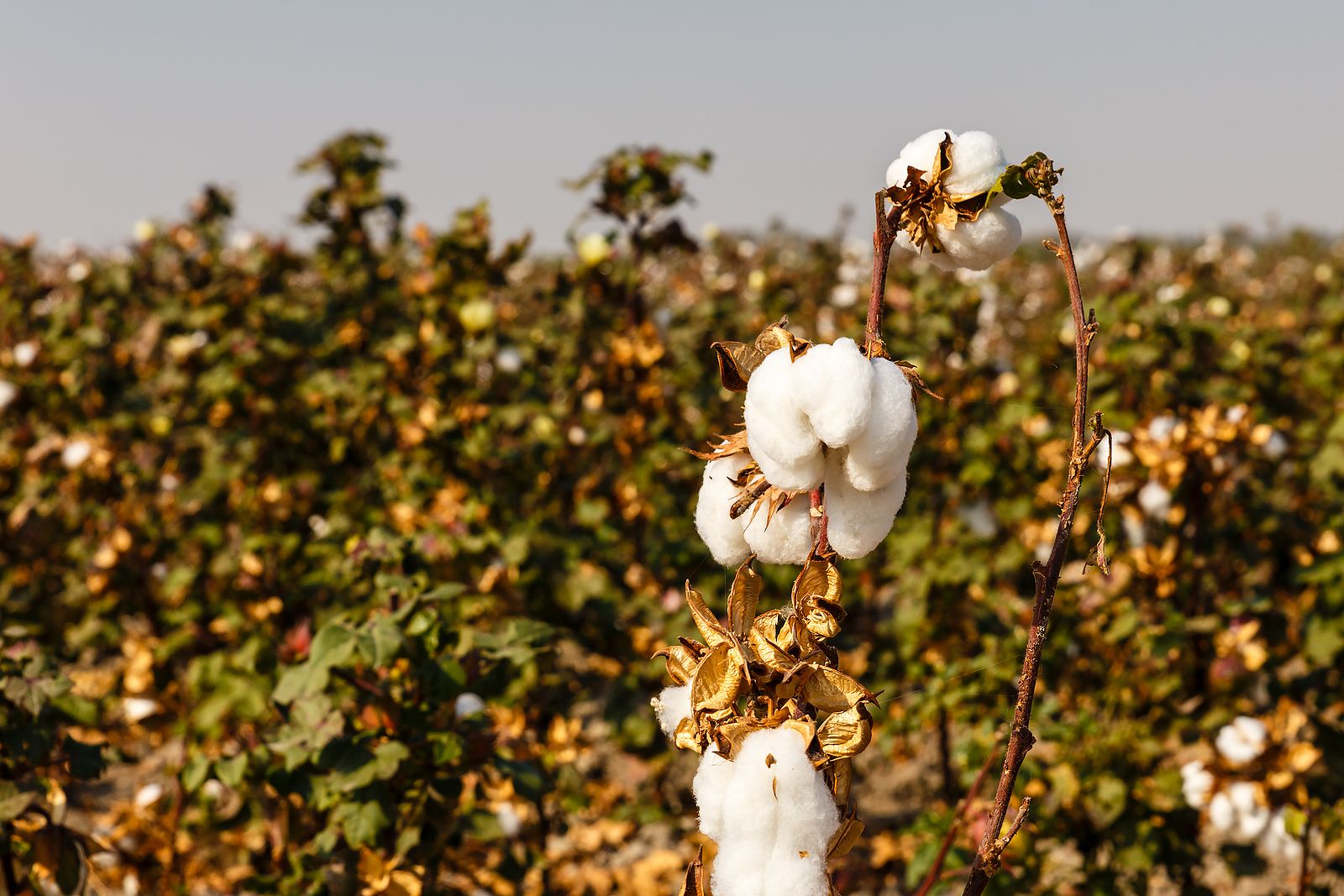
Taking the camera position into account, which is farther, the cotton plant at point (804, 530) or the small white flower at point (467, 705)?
the small white flower at point (467, 705)

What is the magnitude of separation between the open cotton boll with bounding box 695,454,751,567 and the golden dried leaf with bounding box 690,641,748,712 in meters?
0.09

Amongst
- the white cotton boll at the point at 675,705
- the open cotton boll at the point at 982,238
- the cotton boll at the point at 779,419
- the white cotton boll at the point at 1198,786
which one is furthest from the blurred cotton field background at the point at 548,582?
the open cotton boll at the point at 982,238

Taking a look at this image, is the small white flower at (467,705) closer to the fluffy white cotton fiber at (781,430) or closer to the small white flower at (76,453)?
the fluffy white cotton fiber at (781,430)

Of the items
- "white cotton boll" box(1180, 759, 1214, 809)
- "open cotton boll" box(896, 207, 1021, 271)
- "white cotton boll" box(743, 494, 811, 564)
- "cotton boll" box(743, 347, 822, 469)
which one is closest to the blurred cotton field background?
"white cotton boll" box(1180, 759, 1214, 809)

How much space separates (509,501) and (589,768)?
3.70 ft

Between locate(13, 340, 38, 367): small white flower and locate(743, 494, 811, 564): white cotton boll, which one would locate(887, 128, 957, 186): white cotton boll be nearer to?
locate(743, 494, 811, 564): white cotton boll

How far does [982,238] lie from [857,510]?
11.0 inches

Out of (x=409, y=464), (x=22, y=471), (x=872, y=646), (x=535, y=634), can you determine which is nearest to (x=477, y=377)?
(x=409, y=464)

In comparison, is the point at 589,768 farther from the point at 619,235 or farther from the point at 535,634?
the point at 535,634

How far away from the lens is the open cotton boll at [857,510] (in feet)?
3.10

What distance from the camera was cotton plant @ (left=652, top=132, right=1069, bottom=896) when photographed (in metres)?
0.89

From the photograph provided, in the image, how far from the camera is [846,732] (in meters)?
0.94

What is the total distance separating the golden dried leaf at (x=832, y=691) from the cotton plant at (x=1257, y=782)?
5.41 feet

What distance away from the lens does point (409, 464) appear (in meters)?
3.73
